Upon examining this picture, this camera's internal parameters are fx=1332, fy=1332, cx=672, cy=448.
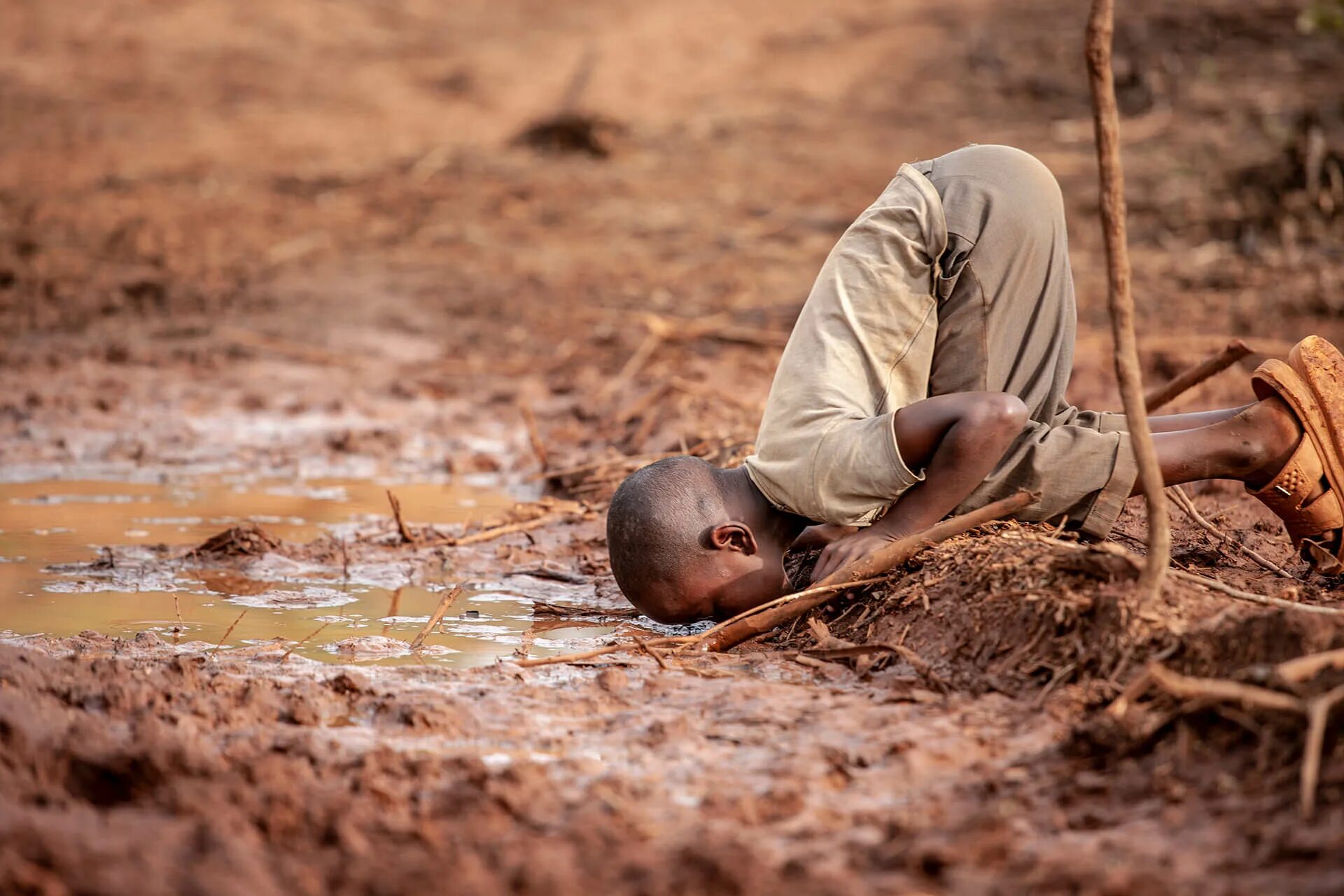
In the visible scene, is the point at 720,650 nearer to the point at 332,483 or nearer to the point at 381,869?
the point at 381,869

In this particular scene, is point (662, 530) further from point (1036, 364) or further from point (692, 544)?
point (1036, 364)

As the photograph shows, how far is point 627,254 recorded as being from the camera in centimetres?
927

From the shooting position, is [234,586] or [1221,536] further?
[234,586]

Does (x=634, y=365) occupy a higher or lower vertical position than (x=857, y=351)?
lower

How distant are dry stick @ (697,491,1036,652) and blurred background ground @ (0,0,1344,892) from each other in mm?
297

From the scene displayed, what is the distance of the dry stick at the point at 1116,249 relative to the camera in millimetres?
2326

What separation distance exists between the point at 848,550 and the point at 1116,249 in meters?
1.15

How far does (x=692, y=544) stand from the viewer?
3248 mm

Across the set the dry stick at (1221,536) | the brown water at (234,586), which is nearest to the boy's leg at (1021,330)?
the dry stick at (1221,536)

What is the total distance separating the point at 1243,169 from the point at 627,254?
4.27m

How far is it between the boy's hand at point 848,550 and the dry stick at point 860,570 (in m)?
0.03

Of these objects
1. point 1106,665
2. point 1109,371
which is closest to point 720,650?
point 1106,665

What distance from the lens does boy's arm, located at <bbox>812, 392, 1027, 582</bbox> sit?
9.93 feet

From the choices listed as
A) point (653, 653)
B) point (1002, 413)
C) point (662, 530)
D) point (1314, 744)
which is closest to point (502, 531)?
point (662, 530)
